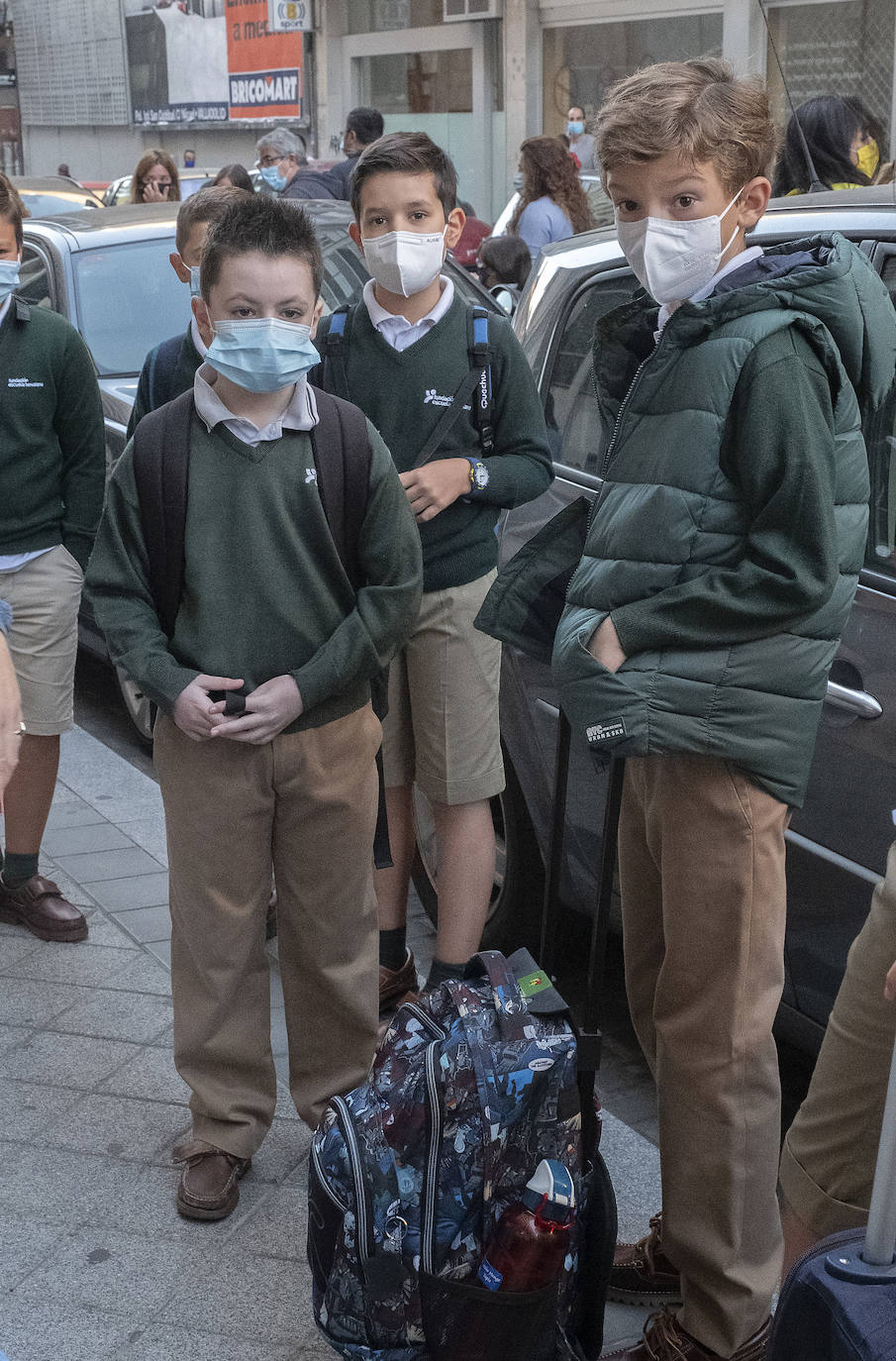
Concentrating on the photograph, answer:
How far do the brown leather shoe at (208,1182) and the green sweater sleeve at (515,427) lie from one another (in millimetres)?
1492

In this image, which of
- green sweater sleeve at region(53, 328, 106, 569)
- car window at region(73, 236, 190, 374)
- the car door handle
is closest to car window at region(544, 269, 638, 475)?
the car door handle

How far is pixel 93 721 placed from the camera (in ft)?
21.5

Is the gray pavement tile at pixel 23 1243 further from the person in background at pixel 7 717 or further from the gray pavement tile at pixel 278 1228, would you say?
the person in background at pixel 7 717

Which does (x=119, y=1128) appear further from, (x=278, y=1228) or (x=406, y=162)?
(x=406, y=162)

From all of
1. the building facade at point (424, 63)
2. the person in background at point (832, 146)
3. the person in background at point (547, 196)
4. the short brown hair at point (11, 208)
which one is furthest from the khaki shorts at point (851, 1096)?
the building facade at point (424, 63)

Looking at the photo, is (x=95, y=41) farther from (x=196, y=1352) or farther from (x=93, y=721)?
(x=196, y=1352)

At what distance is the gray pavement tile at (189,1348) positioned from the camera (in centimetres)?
263

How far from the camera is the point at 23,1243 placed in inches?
115

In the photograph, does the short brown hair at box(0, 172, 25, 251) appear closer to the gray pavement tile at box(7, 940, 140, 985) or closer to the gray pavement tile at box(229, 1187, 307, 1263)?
the gray pavement tile at box(7, 940, 140, 985)

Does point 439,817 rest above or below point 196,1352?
above

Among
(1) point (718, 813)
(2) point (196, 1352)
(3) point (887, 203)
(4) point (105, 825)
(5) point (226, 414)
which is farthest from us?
(4) point (105, 825)

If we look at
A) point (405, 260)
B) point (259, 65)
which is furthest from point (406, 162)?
point (259, 65)

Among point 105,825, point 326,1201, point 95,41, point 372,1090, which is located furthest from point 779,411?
point 95,41

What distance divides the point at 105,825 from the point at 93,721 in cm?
164
